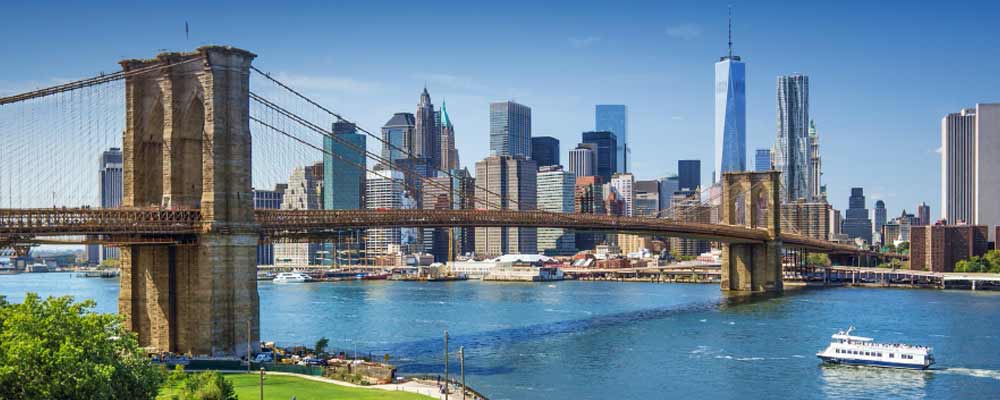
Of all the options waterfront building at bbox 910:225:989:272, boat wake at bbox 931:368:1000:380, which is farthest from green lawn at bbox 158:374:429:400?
waterfront building at bbox 910:225:989:272

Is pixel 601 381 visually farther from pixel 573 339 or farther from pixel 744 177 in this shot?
pixel 744 177

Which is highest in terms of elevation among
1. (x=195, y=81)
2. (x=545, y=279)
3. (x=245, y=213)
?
(x=195, y=81)

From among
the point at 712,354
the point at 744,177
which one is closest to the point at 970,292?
the point at 744,177

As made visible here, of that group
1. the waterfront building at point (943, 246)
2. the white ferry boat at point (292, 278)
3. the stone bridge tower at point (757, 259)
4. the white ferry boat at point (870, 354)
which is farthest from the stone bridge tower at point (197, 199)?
the waterfront building at point (943, 246)

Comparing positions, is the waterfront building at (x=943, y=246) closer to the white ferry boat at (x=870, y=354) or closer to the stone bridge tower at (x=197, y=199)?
the white ferry boat at (x=870, y=354)

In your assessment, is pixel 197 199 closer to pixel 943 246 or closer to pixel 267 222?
pixel 267 222

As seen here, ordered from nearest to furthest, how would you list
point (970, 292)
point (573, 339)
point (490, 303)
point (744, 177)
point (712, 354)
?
point (712, 354) < point (573, 339) < point (490, 303) < point (970, 292) < point (744, 177)
